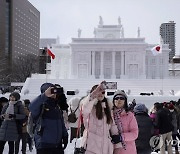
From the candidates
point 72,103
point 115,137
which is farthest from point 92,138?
point 72,103

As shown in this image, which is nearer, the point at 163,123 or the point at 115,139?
the point at 115,139

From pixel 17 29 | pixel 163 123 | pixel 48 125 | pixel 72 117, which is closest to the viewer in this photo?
pixel 48 125

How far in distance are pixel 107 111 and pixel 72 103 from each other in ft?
15.3

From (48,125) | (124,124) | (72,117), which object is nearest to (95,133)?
(124,124)

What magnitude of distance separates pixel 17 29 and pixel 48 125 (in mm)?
118631

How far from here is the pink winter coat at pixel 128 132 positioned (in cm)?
468

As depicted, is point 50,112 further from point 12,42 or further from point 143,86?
point 12,42

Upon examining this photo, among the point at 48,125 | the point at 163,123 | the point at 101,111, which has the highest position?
the point at 101,111

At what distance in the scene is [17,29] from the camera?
120 meters

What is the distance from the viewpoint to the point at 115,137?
4480 millimetres

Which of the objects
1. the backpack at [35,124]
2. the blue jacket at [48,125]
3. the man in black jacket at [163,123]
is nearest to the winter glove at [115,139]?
the blue jacket at [48,125]

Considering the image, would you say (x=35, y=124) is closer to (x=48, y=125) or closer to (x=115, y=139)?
(x=48, y=125)

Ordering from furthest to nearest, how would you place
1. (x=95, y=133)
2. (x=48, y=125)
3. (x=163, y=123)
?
1. (x=163, y=123)
2. (x=48, y=125)
3. (x=95, y=133)

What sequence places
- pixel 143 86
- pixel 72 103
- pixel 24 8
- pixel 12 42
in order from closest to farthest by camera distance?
pixel 72 103, pixel 143 86, pixel 12 42, pixel 24 8
